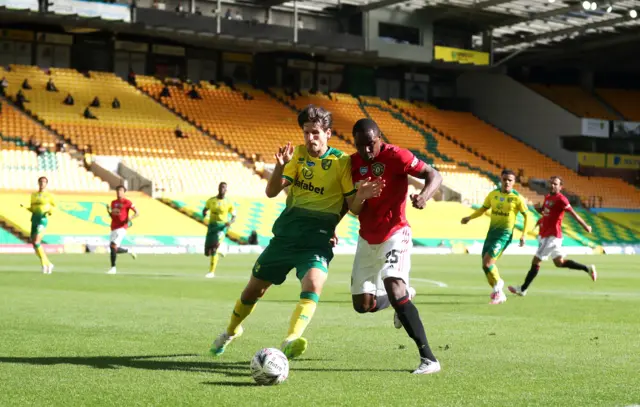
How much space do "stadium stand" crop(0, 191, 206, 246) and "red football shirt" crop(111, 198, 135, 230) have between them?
13.0 meters

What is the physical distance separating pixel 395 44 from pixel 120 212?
137ft

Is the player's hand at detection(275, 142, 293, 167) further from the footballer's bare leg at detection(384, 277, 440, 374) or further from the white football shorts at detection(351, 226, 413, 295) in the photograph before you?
the footballer's bare leg at detection(384, 277, 440, 374)

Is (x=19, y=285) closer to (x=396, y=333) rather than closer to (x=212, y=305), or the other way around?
(x=212, y=305)

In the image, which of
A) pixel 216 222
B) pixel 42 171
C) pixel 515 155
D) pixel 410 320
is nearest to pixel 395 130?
pixel 515 155

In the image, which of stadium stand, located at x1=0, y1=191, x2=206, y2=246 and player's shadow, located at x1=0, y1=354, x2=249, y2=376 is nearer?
player's shadow, located at x1=0, y1=354, x2=249, y2=376

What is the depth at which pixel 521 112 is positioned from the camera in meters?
73.2

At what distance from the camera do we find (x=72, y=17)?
5250cm

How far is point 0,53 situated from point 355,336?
5023 centimetres

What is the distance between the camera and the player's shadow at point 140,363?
8.71 m

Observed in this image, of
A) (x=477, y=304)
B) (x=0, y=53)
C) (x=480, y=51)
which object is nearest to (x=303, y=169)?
(x=477, y=304)

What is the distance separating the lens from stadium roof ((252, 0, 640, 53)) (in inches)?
2341

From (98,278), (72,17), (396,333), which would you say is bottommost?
(98,278)

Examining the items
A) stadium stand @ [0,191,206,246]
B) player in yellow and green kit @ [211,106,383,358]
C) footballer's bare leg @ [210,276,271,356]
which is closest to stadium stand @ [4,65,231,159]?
stadium stand @ [0,191,206,246]

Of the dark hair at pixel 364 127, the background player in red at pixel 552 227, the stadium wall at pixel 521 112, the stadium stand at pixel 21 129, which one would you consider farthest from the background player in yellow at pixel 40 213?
the stadium wall at pixel 521 112
